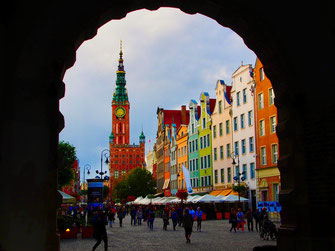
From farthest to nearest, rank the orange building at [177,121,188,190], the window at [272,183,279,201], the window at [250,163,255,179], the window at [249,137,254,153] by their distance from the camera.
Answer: the orange building at [177,121,188,190], the window at [249,137,254,153], the window at [250,163,255,179], the window at [272,183,279,201]

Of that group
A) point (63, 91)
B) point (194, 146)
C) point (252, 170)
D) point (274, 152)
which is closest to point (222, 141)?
point (252, 170)

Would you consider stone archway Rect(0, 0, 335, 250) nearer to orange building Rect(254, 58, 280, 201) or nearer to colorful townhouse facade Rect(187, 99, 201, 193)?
orange building Rect(254, 58, 280, 201)

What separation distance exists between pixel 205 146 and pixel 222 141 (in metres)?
7.38

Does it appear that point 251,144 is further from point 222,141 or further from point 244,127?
point 222,141

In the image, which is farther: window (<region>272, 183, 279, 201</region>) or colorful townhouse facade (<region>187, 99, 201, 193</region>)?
colorful townhouse facade (<region>187, 99, 201, 193</region>)

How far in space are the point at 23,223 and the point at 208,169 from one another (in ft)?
202

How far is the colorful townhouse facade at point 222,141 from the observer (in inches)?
2470

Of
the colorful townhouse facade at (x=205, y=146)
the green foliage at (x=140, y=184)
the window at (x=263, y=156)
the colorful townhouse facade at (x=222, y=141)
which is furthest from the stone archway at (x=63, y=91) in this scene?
the green foliage at (x=140, y=184)

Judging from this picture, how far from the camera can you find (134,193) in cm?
11881

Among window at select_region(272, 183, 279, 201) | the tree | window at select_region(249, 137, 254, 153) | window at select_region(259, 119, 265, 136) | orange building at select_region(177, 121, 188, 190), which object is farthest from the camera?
orange building at select_region(177, 121, 188, 190)

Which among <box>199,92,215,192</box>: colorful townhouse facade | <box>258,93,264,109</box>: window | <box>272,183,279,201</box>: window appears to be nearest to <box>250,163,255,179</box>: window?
<box>272,183,279,201</box>: window

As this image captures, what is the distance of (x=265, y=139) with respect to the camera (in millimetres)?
52438

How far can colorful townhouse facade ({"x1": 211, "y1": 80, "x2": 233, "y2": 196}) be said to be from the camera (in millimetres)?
62750

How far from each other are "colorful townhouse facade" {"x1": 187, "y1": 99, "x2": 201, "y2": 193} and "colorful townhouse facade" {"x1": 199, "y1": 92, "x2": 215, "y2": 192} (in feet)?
5.48
